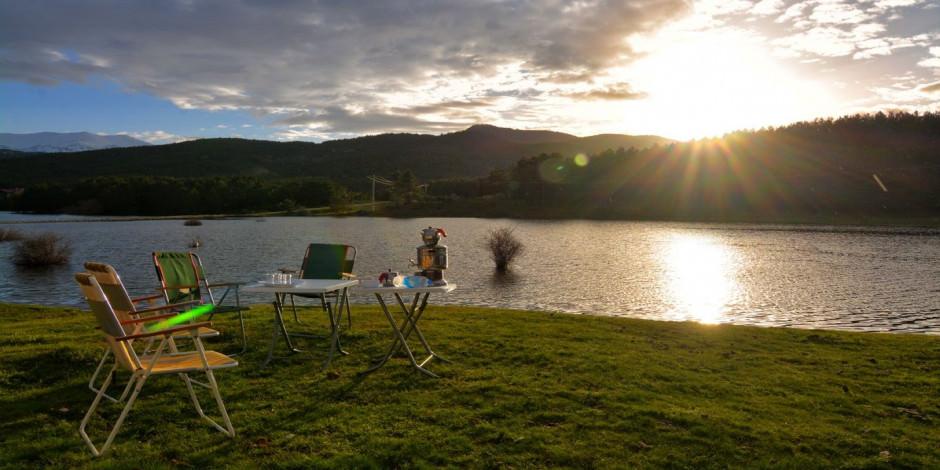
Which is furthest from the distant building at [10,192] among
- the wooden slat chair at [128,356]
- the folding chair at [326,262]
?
the wooden slat chair at [128,356]

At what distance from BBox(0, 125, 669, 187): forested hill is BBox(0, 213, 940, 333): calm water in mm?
93695

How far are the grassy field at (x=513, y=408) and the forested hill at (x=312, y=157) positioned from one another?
130m

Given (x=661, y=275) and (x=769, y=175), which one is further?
(x=769, y=175)

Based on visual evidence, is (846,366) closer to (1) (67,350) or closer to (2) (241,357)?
(2) (241,357)

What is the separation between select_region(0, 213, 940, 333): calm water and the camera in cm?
1619

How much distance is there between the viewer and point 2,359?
6.20 meters

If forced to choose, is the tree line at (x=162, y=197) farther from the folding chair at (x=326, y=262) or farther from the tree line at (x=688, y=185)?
the folding chair at (x=326, y=262)

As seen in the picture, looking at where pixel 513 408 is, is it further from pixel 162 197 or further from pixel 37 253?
pixel 162 197

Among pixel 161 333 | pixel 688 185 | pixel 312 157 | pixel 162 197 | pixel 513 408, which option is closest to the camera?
pixel 161 333

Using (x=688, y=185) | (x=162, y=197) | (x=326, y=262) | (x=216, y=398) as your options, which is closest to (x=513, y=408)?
(x=216, y=398)

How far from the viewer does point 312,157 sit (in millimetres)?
148500

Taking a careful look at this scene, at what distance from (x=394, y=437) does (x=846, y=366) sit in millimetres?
5806

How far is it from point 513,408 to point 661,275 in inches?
827

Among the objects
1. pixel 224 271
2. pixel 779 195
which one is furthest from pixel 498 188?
pixel 224 271
